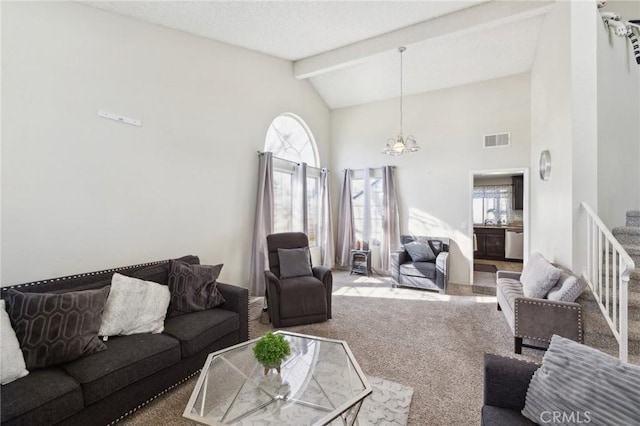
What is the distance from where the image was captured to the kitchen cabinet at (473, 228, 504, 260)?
266 inches

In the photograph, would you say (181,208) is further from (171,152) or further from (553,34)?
(553,34)

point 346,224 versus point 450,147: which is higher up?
point 450,147

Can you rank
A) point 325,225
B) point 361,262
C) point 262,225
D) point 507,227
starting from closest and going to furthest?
point 262,225, point 361,262, point 325,225, point 507,227

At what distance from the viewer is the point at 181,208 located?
319 cm

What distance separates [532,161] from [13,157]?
6.32 metres

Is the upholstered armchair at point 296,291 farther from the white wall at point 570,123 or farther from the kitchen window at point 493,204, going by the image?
the kitchen window at point 493,204

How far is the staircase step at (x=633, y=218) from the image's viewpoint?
321 cm

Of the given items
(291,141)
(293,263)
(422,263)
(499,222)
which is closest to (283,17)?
(291,141)

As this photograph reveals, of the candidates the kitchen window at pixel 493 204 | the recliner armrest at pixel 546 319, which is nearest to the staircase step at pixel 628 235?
the recliner armrest at pixel 546 319

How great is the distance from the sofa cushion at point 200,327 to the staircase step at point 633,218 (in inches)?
183

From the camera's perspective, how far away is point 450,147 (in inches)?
204

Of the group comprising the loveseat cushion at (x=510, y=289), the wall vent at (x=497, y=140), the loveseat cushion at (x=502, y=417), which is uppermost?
the wall vent at (x=497, y=140)

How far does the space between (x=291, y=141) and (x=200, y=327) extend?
3844 mm

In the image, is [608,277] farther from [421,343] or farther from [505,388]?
[505,388]
